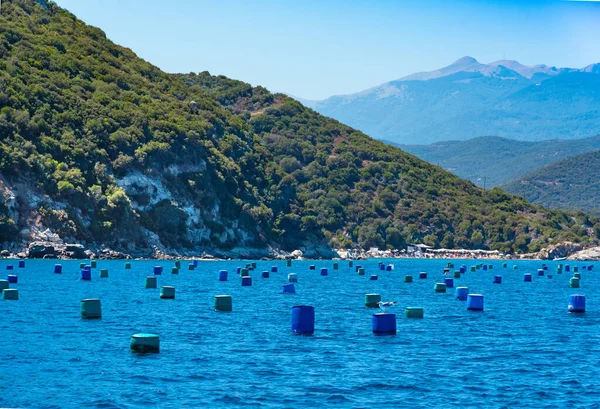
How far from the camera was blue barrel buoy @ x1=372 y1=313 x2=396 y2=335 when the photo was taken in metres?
37.5

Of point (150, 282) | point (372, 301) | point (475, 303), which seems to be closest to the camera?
point (475, 303)

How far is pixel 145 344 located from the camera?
102 ft

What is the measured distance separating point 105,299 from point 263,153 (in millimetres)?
123947

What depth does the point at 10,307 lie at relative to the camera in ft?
151

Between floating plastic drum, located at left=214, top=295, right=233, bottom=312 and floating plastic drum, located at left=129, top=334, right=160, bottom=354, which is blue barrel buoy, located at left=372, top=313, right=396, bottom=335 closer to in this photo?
floating plastic drum, located at left=129, top=334, right=160, bottom=354

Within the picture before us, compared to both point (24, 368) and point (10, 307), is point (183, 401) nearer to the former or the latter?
point (24, 368)

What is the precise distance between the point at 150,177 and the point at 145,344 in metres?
100

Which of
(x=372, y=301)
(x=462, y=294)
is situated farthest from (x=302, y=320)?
(x=462, y=294)

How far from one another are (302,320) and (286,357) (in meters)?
6.07

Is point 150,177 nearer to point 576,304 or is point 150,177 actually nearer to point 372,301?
point 372,301

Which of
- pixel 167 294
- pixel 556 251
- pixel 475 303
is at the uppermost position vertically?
pixel 556 251

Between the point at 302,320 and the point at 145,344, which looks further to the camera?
the point at 302,320

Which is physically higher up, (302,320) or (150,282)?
(150,282)

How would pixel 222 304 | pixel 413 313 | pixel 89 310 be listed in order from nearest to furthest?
pixel 89 310 → pixel 413 313 → pixel 222 304
